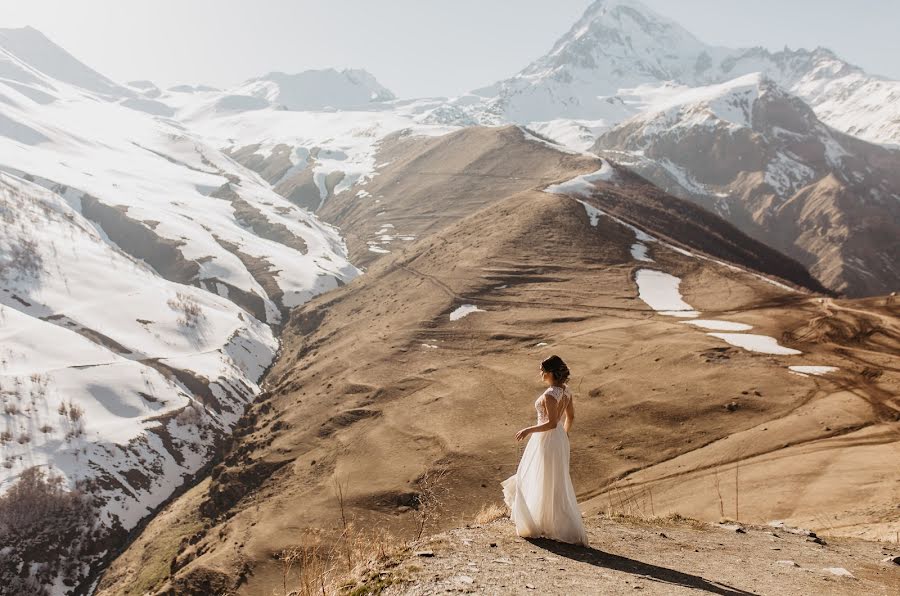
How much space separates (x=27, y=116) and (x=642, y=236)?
19916cm

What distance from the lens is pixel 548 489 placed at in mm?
8648

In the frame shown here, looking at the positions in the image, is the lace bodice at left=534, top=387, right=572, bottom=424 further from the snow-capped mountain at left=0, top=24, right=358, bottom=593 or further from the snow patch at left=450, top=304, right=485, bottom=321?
the snow patch at left=450, top=304, right=485, bottom=321

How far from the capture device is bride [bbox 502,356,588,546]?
8625 millimetres

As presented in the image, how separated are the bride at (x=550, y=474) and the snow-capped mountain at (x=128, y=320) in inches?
1537

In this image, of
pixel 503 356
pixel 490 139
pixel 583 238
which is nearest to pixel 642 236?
pixel 583 238

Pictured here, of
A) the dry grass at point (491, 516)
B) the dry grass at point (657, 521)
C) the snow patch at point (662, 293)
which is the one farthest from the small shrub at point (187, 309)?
the dry grass at point (657, 521)

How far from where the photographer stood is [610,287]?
182ft

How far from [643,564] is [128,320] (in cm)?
7306

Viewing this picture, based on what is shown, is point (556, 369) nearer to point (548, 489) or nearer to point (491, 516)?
point (548, 489)

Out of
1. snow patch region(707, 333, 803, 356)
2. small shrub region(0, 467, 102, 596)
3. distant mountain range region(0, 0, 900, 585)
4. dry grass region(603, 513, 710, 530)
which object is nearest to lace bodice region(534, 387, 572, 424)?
dry grass region(603, 513, 710, 530)

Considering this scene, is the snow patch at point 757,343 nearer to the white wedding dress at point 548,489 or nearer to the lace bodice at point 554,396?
the white wedding dress at point 548,489

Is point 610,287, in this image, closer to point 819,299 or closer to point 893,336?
point 819,299

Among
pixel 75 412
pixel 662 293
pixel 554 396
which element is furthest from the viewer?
pixel 662 293

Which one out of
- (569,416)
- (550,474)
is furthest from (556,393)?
(550,474)
